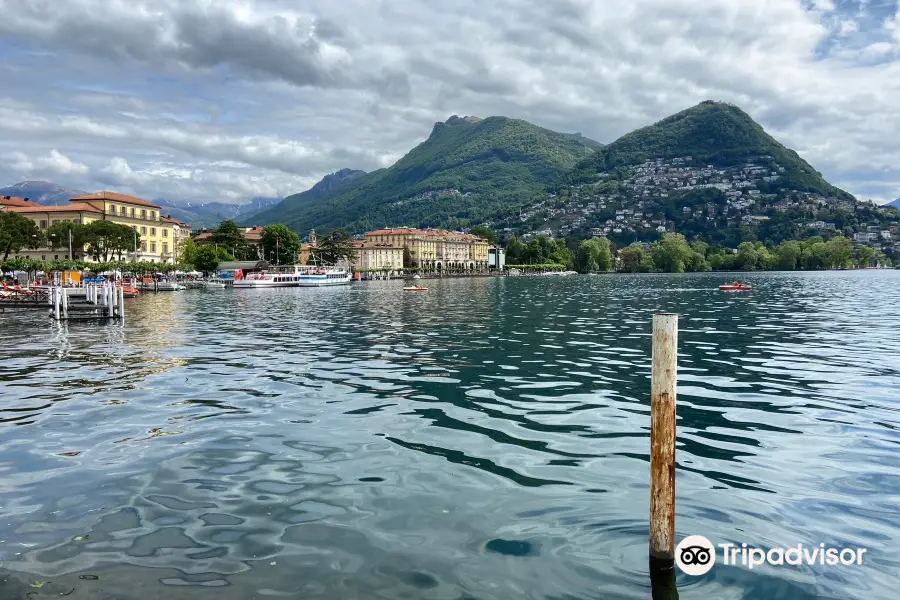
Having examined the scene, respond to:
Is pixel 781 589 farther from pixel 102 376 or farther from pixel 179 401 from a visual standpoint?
pixel 102 376

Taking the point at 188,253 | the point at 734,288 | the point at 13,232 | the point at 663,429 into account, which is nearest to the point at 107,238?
the point at 13,232

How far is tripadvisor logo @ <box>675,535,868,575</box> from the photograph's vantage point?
7.26 meters

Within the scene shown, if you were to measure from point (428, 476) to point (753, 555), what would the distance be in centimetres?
471

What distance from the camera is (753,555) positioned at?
7.50 metres

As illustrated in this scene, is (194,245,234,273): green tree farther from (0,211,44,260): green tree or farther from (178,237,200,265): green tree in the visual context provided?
(0,211,44,260): green tree

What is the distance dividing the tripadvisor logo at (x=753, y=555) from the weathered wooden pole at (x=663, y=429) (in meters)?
0.50

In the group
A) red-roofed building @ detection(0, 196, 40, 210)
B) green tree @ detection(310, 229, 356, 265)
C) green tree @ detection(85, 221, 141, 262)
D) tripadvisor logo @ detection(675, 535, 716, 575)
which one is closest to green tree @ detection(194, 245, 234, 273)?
green tree @ detection(85, 221, 141, 262)

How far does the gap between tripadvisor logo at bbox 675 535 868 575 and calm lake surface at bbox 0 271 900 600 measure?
0.14 metres

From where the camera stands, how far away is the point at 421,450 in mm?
11562

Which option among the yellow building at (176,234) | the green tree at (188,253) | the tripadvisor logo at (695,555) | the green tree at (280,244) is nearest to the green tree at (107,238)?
the green tree at (188,253)

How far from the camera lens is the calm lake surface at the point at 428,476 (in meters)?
7.04

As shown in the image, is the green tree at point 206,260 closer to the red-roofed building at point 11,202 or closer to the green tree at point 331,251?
the red-roofed building at point 11,202

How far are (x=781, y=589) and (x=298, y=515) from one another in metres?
5.85

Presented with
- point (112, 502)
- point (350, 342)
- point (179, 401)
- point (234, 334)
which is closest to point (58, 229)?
point (234, 334)
